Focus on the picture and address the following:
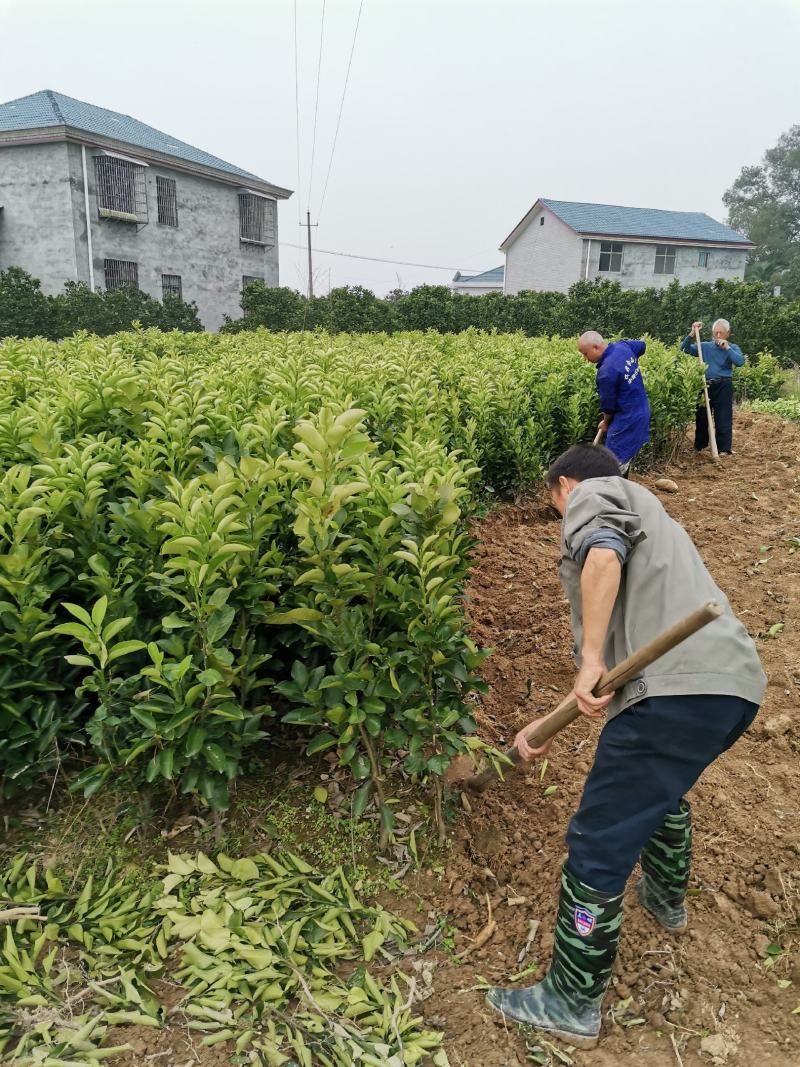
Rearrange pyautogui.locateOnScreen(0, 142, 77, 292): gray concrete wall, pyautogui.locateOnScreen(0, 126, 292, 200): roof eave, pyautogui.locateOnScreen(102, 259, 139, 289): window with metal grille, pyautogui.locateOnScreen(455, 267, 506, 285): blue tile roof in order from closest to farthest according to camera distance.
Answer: pyautogui.locateOnScreen(0, 126, 292, 200): roof eave → pyautogui.locateOnScreen(0, 142, 77, 292): gray concrete wall → pyautogui.locateOnScreen(102, 259, 139, 289): window with metal grille → pyautogui.locateOnScreen(455, 267, 506, 285): blue tile roof

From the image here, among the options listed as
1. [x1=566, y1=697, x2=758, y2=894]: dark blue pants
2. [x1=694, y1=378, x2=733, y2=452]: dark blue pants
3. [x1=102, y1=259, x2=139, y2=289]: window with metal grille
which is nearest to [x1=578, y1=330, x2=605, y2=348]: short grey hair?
[x1=694, y1=378, x2=733, y2=452]: dark blue pants

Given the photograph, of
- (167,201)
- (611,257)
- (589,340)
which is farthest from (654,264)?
(589,340)

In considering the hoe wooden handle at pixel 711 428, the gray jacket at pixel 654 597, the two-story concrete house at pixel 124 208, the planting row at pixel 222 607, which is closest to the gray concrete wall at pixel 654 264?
the two-story concrete house at pixel 124 208

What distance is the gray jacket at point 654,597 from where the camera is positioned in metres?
2.18

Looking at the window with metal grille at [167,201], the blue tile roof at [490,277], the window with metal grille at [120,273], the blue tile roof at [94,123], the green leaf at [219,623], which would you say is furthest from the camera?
the blue tile roof at [490,277]

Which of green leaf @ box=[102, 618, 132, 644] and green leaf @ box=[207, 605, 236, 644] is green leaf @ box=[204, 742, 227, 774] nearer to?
green leaf @ box=[207, 605, 236, 644]

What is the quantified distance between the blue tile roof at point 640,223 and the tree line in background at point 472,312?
377 inches

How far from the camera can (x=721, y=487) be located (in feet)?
26.9

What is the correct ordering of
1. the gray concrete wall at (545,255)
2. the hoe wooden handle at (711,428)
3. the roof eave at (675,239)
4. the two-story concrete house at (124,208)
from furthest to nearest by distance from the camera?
the gray concrete wall at (545,255), the roof eave at (675,239), the two-story concrete house at (124,208), the hoe wooden handle at (711,428)

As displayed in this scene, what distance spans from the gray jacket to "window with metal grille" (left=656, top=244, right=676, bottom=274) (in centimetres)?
3557

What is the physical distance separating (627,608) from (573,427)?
557 cm

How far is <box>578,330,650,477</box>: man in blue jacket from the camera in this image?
23.3 feet

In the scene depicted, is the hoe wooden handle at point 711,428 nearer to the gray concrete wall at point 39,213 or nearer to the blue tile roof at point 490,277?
the gray concrete wall at point 39,213

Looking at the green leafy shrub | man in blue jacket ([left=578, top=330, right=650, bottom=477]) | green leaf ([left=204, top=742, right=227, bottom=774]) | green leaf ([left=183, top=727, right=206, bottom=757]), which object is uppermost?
man in blue jacket ([left=578, top=330, right=650, bottom=477])
